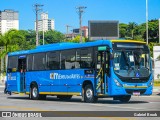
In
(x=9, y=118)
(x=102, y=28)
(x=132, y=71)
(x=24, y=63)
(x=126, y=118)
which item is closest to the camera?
(x=126, y=118)

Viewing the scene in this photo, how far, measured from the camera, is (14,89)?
31500mm

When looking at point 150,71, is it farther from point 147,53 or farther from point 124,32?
point 124,32

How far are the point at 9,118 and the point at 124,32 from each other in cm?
14262

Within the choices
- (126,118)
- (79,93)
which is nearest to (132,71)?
(79,93)

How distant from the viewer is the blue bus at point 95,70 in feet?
74.2

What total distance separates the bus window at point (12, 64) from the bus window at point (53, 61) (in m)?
4.22

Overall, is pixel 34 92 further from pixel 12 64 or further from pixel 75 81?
pixel 75 81

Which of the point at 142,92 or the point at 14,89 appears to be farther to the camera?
the point at 14,89

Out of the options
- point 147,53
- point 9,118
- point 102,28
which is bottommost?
point 9,118

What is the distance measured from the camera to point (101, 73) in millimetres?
23062

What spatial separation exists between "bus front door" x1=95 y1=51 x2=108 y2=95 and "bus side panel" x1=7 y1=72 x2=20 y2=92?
30.4 ft

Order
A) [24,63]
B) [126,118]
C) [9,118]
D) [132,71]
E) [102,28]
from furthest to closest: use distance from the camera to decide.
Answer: [102,28] → [24,63] → [132,71] → [9,118] → [126,118]

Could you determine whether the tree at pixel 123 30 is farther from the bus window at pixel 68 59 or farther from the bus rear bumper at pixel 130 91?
the bus rear bumper at pixel 130 91

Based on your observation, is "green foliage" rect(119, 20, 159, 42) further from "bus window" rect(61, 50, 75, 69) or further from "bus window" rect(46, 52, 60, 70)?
"bus window" rect(61, 50, 75, 69)
